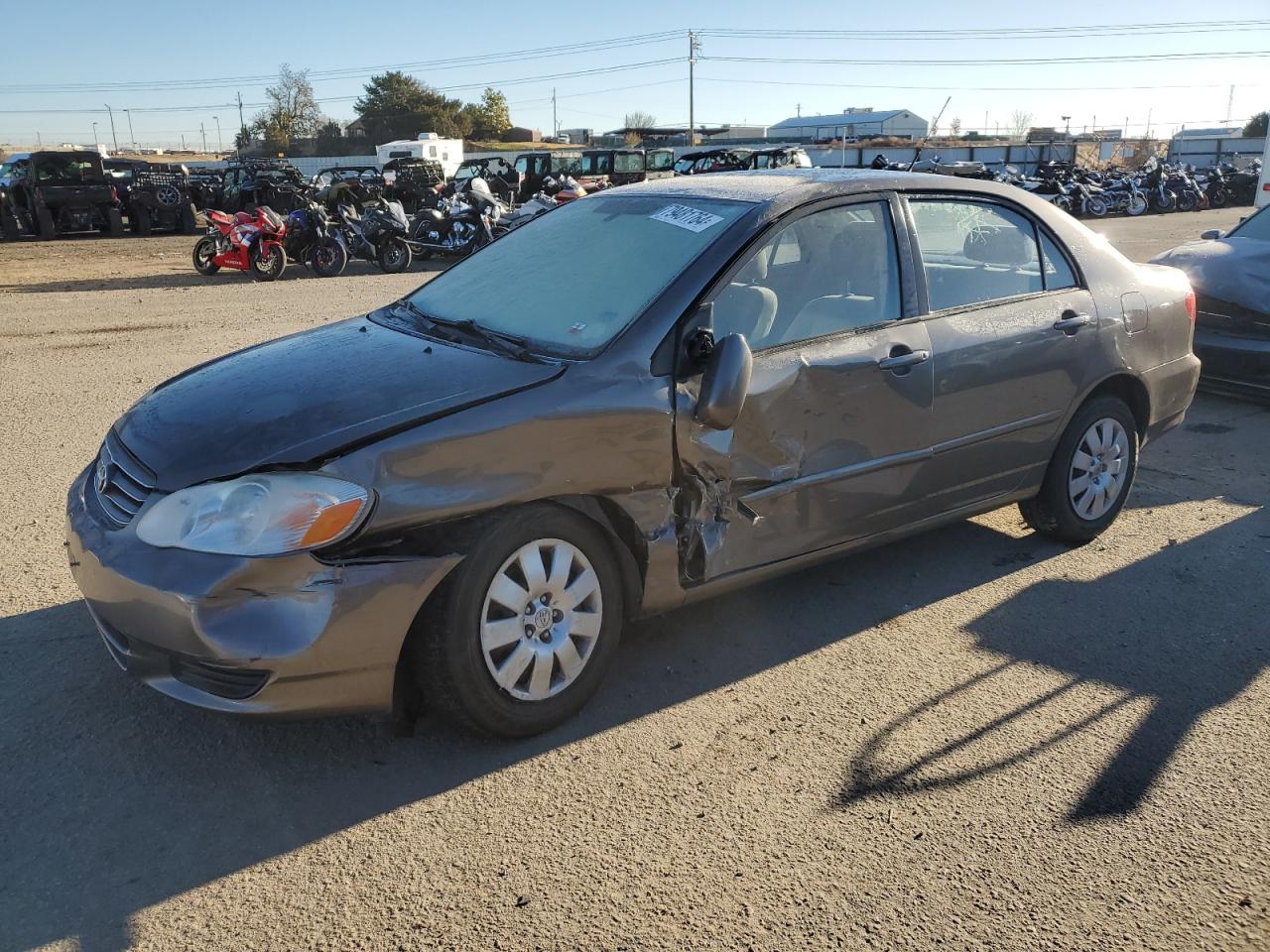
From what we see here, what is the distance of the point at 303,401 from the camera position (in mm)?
3039

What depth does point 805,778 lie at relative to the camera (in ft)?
9.68

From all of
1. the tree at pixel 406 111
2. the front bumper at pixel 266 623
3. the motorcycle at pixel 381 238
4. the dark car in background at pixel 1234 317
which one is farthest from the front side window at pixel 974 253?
the tree at pixel 406 111

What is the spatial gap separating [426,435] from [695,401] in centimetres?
89

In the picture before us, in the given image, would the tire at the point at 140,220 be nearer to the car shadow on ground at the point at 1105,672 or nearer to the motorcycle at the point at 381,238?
the motorcycle at the point at 381,238

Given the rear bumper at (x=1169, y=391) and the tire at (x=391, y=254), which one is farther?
the tire at (x=391, y=254)

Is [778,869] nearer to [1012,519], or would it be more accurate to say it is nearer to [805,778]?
[805,778]

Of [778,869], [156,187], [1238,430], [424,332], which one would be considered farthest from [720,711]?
[156,187]

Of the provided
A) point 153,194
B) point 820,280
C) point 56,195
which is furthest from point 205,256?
point 820,280

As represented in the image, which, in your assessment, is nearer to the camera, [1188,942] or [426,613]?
[1188,942]

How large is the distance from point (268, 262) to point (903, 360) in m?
13.0

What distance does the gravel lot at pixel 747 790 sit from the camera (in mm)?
2406

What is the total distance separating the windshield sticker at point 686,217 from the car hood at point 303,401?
0.87 m

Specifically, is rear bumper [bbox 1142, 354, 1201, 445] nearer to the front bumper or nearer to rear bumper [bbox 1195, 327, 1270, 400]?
rear bumper [bbox 1195, 327, 1270, 400]

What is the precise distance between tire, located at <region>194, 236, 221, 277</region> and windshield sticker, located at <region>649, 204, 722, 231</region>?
43.8 ft
